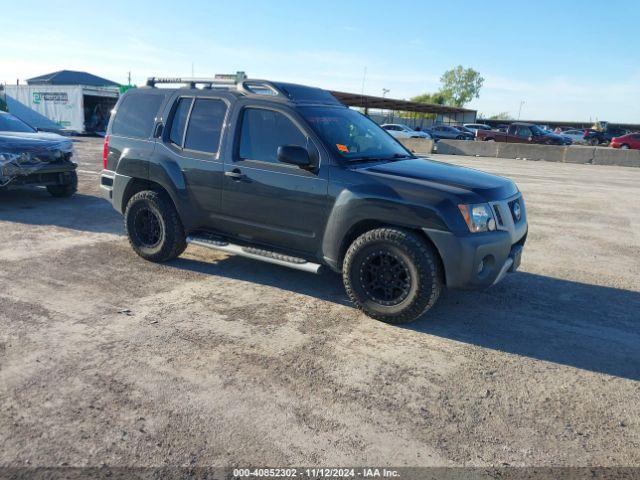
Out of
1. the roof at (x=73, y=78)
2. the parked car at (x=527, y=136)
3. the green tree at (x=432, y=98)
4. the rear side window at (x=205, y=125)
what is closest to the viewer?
the rear side window at (x=205, y=125)

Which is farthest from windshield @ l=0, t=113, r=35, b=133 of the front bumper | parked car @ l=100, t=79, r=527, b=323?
the front bumper

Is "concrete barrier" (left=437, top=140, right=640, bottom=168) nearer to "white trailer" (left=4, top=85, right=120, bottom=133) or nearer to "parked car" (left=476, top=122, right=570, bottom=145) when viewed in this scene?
"parked car" (left=476, top=122, right=570, bottom=145)

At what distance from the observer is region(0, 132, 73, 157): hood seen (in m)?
8.38

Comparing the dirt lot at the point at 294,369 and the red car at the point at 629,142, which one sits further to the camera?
the red car at the point at 629,142

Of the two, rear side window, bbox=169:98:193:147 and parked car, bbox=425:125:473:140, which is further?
parked car, bbox=425:125:473:140

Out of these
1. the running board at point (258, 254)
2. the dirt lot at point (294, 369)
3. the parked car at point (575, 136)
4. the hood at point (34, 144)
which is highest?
the parked car at point (575, 136)

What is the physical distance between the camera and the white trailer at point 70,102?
2862 centimetres

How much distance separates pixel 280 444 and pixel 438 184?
2.49 m

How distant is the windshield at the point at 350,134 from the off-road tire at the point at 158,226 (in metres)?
1.97

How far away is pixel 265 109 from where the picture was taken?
16.1 ft

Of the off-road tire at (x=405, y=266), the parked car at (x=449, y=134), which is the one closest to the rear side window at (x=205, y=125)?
the off-road tire at (x=405, y=266)

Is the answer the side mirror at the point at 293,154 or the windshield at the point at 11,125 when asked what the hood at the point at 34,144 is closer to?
the windshield at the point at 11,125

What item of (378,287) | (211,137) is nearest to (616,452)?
(378,287)

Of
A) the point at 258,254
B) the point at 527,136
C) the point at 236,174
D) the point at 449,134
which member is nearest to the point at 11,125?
the point at 236,174
